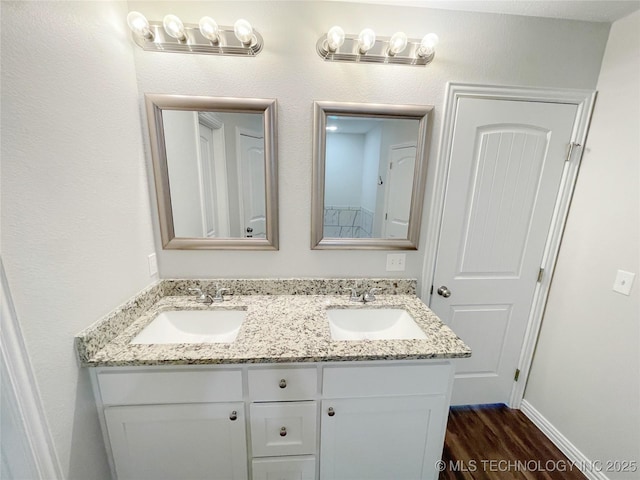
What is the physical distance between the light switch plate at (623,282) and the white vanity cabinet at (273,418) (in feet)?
3.08

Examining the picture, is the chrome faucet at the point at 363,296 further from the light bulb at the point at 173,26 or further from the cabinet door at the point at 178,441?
the light bulb at the point at 173,26

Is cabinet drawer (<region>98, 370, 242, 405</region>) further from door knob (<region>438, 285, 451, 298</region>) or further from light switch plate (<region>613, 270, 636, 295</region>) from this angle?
light switch plate (<region>613, 270, 636, 295</region>)

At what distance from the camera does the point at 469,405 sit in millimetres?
1688

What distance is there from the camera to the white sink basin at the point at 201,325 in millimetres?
1205

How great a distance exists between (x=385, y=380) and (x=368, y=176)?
936mm

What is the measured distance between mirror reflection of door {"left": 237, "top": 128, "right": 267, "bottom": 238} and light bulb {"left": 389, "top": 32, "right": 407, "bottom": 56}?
0.71m

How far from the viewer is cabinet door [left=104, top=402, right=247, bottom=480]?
37.3 inches

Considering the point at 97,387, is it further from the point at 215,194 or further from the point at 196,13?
the point at 196,13

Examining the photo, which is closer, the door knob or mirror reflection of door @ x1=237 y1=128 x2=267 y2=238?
mirror reflection of door @ x1=237 y1=128 x2=267 y2=238

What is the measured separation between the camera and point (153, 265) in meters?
1.28

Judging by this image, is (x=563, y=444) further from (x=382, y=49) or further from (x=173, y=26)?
(x=173, y=26)

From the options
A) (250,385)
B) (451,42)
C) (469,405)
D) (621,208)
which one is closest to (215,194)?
(250,385)

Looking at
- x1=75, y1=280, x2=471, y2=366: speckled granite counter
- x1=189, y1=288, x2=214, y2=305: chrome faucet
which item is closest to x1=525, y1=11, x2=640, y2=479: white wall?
x1=75, y1=280, x2=471, y2=366: speckled granite counter

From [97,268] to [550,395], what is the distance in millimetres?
2451
